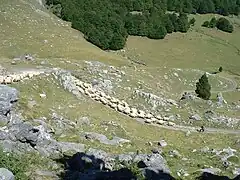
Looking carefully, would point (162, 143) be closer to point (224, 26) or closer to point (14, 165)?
point (14, 165)

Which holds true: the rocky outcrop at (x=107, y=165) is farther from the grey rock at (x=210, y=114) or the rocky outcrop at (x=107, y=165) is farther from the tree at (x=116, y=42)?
the tree at (x=116, y=42)

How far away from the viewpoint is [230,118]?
58656mm

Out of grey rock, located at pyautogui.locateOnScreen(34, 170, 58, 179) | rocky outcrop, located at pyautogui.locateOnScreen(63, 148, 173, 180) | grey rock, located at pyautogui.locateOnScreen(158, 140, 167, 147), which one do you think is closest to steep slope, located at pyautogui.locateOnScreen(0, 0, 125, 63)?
grey rock, located at pyautogui.locateOnScreen(158, 140, 167, 147)

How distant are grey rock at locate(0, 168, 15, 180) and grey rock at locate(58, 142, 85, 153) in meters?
9.68

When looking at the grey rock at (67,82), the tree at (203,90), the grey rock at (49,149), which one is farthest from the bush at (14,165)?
the tree at (203,90)

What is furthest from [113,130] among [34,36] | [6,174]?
[34,36]

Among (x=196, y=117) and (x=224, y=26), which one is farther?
(x=224, y=26)

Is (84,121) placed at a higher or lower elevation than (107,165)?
lower

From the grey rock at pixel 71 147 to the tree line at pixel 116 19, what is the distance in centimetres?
8860

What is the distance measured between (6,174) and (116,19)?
13076cm

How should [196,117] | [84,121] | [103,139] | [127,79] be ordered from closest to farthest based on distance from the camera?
[103,139], [84,121], [196,117], [127,79]

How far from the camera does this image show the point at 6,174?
24719 mm

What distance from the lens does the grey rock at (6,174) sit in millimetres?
24453

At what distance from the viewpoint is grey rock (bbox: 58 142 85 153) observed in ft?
115
